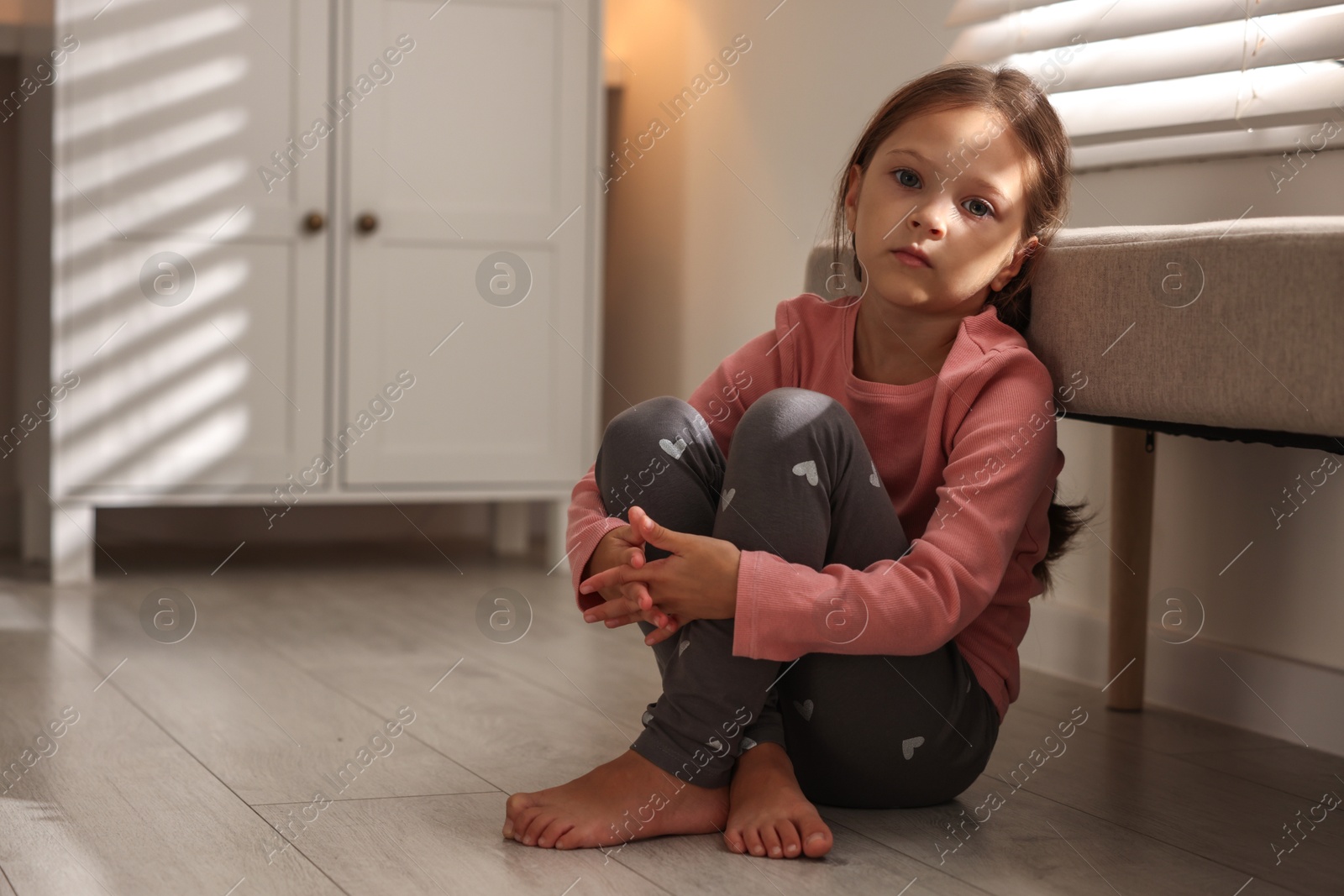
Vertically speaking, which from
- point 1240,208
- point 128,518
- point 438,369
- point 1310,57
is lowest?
point 128,518

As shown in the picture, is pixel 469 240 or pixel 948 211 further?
pixel 469 240

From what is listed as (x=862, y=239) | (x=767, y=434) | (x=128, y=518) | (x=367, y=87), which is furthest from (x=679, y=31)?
(x=767, y=434)

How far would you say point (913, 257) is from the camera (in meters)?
1.06

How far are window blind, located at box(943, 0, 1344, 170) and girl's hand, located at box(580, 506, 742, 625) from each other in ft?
2.56

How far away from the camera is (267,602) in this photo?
2.06m

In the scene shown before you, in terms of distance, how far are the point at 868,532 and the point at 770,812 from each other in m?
0.21

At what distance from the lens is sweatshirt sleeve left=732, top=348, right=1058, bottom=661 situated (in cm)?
93

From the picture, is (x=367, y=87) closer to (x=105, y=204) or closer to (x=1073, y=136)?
(x=105, y=204)

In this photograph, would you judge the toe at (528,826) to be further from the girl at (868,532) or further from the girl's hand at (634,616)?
the girl's hand at (634,616)

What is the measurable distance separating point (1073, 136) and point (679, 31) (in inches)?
45.3

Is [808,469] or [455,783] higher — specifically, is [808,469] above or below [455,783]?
above

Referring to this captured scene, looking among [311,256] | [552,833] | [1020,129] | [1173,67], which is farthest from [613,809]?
[311,256]

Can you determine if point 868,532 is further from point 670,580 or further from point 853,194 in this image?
point 853,194

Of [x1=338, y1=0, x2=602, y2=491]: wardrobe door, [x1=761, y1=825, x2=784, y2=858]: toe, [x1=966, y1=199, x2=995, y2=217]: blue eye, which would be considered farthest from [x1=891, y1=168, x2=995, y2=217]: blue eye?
[x1=338, y1=0, x2=602, y2=491]: wardrobe door
